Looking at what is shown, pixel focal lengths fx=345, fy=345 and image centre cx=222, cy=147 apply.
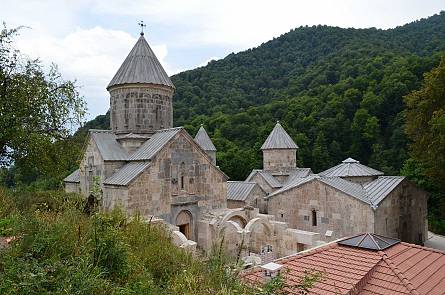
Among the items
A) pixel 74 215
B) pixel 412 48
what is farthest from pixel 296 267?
pixel 412 48

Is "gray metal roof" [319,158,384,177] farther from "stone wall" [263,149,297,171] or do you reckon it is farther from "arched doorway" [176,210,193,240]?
"arched doorway" [176,210,193,240]

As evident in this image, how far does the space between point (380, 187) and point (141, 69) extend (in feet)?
34.6

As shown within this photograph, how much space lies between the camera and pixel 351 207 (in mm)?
12609

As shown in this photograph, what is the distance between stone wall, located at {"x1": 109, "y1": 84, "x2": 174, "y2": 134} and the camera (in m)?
13.8

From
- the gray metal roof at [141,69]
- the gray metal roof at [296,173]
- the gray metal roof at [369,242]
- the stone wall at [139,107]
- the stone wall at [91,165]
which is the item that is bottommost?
the gray metal roof at [369,242]

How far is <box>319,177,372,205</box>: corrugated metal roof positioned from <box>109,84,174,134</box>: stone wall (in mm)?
7064

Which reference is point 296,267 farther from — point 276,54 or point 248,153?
point 276,54

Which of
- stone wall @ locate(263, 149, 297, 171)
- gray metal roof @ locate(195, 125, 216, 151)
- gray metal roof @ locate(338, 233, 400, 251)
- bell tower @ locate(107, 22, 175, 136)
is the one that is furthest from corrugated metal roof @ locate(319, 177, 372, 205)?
gray metal roof @ locate(195, 125, 216, 151)

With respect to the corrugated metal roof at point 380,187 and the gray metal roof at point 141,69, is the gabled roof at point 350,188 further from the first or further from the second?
the gray metal roof at point 141,69

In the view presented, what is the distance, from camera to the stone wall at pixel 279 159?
2115 cm

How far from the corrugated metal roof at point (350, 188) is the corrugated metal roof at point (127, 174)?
6.94 m

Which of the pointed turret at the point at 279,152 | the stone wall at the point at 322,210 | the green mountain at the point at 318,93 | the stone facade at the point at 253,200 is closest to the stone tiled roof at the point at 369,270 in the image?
the stone wall at the point at 322,210

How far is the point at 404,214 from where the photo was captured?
13859 mm

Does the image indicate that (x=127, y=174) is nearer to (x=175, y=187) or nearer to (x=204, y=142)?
(x=175, y=187)
